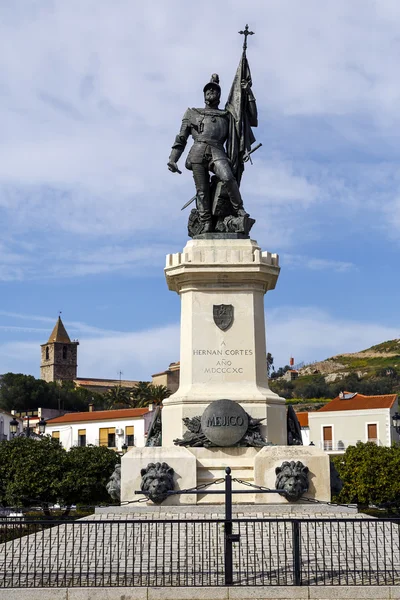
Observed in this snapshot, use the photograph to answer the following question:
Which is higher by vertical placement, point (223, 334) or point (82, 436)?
point (223, 334)

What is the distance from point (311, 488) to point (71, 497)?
2396 cm

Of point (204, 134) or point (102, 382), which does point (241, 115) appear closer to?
point (204, 134)

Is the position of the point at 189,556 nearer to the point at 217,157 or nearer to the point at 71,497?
the point at 217,157

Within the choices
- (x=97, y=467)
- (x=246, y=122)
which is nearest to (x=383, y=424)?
(x=97, y=467)

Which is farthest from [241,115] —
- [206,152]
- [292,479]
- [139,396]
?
[139,396]

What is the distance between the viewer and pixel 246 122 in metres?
16.7

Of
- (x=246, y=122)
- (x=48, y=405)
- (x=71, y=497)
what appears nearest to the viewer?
(x=246, y=122)

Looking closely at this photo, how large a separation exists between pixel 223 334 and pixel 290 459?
2562 mm

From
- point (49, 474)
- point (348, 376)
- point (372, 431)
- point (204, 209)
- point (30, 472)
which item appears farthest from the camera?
point (348, 376)

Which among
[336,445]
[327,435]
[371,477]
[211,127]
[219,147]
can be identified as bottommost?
[371,477]

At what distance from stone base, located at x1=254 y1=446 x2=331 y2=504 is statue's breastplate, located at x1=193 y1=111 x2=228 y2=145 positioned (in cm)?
600

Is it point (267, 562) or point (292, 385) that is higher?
point (292, 385)

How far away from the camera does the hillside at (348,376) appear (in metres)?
123

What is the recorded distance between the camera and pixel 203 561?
10.1m
